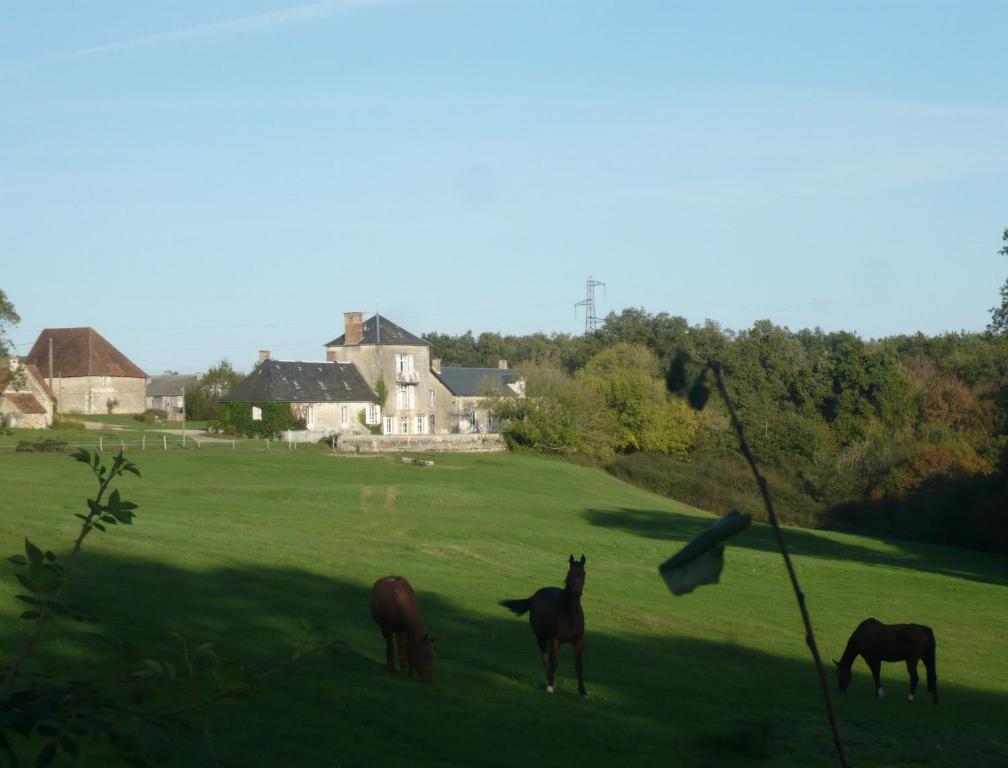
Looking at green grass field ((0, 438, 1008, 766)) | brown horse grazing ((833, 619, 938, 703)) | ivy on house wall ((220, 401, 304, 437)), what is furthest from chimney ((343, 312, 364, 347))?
brown horse grazing ((833, 619, 938, 703))

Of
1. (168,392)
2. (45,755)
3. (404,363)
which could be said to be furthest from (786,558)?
(168,392)

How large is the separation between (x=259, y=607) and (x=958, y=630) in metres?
18.5

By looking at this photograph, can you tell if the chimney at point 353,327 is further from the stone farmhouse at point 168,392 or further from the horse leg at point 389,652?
the horse leg at point 389,652

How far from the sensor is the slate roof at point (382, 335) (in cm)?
9106

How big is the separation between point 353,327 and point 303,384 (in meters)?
9.06

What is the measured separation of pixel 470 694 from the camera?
15.6m

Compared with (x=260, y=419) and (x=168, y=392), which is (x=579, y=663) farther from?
(x=168, y=392)

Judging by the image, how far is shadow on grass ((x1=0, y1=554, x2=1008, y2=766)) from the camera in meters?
12.5

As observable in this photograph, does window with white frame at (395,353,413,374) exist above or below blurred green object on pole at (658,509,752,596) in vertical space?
above

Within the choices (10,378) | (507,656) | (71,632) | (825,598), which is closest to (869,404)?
(825,598)

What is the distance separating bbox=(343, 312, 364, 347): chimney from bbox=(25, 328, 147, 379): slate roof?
24157mm

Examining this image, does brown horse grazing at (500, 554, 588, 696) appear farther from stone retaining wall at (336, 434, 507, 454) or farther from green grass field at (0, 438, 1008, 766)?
stone retaining wall at (336, 434, 507, 454)

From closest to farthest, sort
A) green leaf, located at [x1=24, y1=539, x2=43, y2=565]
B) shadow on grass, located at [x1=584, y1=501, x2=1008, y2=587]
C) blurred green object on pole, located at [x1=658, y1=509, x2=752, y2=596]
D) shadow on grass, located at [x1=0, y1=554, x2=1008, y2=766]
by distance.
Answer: blurred green object on pole, located at [x1=658, y1=509, x2=752, y2=596] → green leaf, located at [x1=24, y1=539, x2=43, y2=565] → shadow on grass, located at [x1=0, y1=554, x2=1008, y2=766] → shadow on grass, located at [x1=584, y1=501, x2=1008, y2=587]

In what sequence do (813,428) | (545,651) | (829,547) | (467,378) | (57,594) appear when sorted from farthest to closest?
(467,378)
(813,428)
(829,547)
(545,651)
(57,594)
